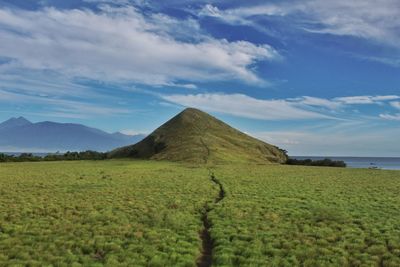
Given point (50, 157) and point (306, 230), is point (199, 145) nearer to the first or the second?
point (50, 157)

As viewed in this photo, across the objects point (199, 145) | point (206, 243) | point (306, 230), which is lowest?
point (206, 243)

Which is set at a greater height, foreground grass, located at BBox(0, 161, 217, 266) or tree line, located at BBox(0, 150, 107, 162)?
tree line, located at BBox(0, 150, 107, 162)

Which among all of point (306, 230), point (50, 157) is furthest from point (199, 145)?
point (306, 230)

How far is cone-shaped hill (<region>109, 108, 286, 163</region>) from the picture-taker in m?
124

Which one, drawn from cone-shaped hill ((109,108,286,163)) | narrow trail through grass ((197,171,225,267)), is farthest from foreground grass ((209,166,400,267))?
cone-shaped hill ((109,108,286,163))

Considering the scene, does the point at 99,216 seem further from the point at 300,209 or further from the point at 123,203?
the point at 300,209

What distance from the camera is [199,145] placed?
137125 mm

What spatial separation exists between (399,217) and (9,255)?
22.4m

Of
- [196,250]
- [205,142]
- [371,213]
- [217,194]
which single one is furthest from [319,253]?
[205,142]

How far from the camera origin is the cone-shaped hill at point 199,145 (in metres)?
124

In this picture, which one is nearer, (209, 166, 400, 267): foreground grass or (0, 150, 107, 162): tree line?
(209, 166, 400, 267): foreground grass

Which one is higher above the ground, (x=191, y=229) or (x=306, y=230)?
(x=306, y=230)

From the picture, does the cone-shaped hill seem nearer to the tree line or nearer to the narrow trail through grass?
the tree line

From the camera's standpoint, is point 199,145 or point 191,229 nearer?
point 191,229
